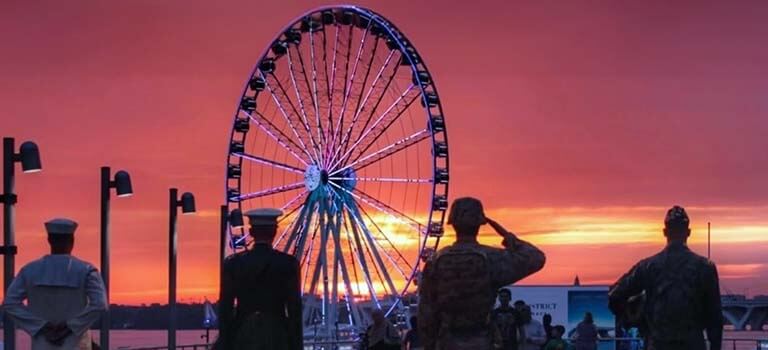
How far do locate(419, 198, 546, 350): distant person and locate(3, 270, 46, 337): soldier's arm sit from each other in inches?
107

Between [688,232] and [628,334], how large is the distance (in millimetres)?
37476

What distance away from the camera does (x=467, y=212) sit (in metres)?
10.3

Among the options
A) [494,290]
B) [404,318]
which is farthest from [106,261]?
[404,318]

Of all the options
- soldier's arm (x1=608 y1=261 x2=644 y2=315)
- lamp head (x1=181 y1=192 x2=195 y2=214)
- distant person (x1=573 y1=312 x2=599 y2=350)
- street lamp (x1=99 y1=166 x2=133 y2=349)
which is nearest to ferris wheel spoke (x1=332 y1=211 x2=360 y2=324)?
lamp head (x1=181 y1=192 x2=195 y2=214)

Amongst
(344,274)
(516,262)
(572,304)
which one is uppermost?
(516,262)

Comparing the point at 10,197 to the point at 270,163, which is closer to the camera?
the point at 10,197

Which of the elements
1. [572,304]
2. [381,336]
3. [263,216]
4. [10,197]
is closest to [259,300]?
[263,216]

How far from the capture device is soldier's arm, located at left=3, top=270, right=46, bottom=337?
11352 mm

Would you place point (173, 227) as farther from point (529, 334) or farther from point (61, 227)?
point (61, 227)

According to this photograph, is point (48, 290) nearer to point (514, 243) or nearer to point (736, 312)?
point (514, 243)

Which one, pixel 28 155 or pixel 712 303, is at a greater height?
pixel 28 155

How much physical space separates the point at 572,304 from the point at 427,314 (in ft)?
140

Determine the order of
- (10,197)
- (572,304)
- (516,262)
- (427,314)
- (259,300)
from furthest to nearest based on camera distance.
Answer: (572,304), (10,197), (259,300), (427,314), (516,262)

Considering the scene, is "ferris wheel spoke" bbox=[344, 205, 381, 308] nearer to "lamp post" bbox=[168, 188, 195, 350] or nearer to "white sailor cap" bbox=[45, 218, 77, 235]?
"lamp post" bbox=[168, 188, 195, 350]
